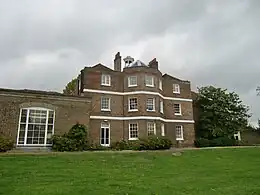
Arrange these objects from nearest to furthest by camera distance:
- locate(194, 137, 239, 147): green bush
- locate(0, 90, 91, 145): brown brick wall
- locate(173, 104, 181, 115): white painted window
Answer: locate(0, 90, 91, 145): brown brick wall → locate(194, 137, 239, 147): green bush → locate(173, 104, 181, 115): white painted window

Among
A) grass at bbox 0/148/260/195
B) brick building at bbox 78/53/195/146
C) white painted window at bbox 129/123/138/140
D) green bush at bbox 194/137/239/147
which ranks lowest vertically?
grass at bbox 0/148/260/195

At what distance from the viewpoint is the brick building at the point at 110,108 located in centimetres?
2564

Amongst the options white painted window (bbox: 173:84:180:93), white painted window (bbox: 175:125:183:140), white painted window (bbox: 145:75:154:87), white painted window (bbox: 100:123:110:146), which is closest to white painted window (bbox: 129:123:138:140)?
white painted window (bbox: 100:123:110:146)

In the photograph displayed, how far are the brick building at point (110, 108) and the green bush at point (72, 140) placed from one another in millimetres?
879

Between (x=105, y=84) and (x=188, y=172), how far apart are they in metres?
22.5

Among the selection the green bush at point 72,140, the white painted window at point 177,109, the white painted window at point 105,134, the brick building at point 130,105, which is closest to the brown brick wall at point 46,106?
the green bush at point 72,140

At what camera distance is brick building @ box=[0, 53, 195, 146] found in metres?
25.6

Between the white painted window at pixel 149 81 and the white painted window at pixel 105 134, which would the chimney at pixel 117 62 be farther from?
the white painted window at pixel 105 134

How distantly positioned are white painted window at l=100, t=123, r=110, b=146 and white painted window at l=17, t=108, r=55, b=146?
8.39 m

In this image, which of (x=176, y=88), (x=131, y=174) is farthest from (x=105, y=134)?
(x=131, y=174)

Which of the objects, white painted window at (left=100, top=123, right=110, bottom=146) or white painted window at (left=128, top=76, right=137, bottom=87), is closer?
white painted window at (left=100, top=123, right=110, bottom=146)

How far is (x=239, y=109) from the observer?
42281 mm

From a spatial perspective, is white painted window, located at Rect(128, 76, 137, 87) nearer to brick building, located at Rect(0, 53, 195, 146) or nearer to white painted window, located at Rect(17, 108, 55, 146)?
brick building, located at Rect(0, 53, 195, 146)

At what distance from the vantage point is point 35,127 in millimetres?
25828
